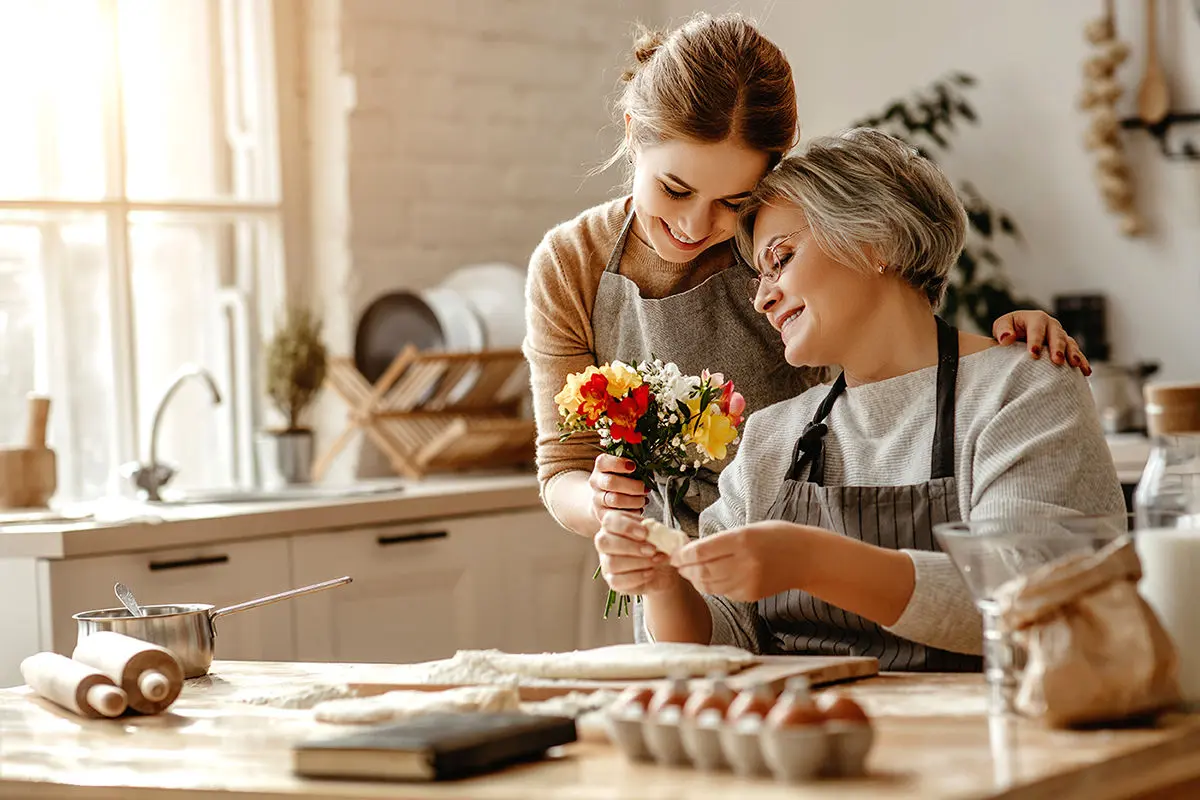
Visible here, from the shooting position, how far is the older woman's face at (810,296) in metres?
2.22

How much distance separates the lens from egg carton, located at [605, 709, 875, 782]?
4.30 ft

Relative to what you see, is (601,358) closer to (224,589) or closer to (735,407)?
(735,407)

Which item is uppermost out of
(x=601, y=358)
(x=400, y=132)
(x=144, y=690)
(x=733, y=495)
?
(x=400, y=132)

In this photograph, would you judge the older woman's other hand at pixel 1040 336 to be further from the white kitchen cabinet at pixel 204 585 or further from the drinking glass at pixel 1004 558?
the white kitchen cabinet at pixel 204 585

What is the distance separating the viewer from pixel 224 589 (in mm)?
3625

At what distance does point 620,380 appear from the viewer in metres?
2.06

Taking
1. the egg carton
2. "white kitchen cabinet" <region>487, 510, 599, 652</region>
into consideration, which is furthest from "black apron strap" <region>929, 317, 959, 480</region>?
"white kitchen cabinet" <region>487, 510, 599, 652</region>

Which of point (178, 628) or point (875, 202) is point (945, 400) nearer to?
point (875, 202)

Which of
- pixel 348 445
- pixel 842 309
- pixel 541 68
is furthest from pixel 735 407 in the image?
pixel 541 68

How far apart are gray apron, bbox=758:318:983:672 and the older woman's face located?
129 millimetres

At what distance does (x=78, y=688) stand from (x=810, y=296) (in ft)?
3.54

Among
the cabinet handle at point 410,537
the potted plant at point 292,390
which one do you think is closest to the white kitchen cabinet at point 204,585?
the cabinet handle at point 410,537

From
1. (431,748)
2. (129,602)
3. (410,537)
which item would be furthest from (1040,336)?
(410,537)

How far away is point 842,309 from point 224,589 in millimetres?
1915
